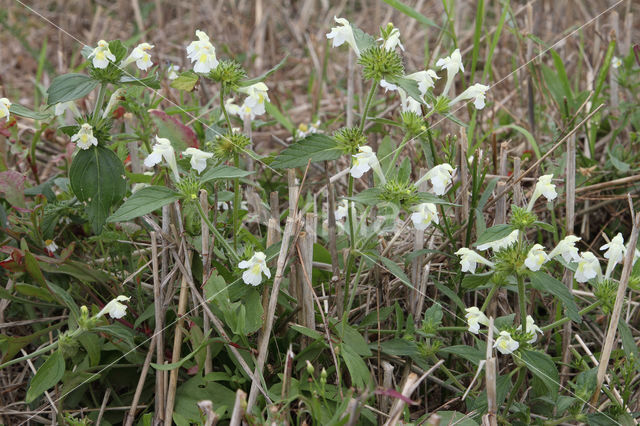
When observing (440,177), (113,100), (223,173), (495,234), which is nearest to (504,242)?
(495,234)

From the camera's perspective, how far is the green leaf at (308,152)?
1.30 m

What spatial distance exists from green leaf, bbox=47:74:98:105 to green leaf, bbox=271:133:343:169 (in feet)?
1.44

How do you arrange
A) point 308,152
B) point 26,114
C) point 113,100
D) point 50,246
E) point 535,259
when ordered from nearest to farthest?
point 535,259 → point 308,152 → point 26,114 → point 113,100 → point 50,246

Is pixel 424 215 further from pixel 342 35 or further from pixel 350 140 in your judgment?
pixel 342 35

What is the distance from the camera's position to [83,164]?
1.45 m

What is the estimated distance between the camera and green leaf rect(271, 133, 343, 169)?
51.0 inches

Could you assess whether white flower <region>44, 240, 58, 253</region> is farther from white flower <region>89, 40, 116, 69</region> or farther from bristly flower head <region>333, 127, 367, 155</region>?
bristly flower head <region>333, 127, 367, 155</region>

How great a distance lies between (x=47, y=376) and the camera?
135 cm

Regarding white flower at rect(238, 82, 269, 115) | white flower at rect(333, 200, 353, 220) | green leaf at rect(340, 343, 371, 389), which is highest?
white flower at rect(238, 82, 269, 115)

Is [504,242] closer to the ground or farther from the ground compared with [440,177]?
closer to the ground

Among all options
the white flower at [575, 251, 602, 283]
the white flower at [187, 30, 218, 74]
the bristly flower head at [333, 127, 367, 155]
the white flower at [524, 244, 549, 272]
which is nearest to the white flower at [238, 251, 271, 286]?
the bristly flower head at [333, 127, 367, 155]

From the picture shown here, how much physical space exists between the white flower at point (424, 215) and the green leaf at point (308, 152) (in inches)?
7.9

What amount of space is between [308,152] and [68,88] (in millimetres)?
526

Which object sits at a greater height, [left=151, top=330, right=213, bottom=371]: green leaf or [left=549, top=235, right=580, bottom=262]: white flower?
[left=549, top=235, right=580, bottom=262]: white flower
